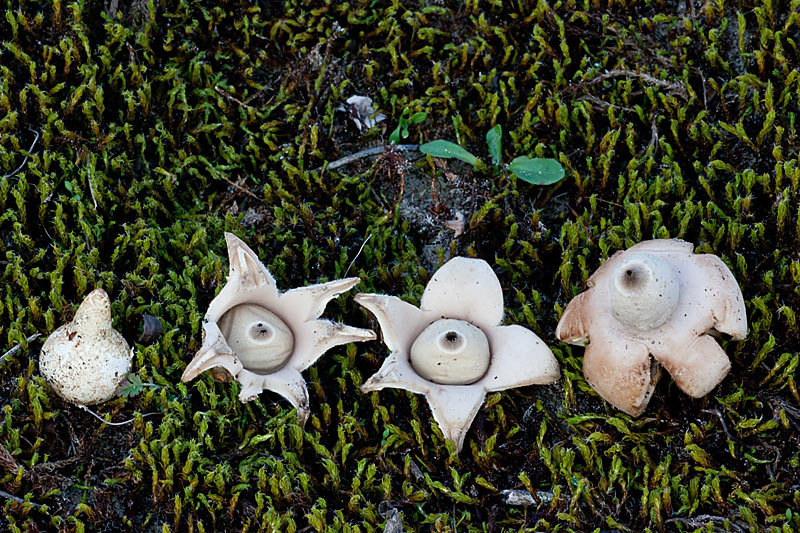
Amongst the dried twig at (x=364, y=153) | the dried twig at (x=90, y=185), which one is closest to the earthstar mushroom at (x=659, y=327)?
the dried twig at (x=364, y=153)

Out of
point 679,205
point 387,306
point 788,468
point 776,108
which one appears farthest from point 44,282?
point 776,108

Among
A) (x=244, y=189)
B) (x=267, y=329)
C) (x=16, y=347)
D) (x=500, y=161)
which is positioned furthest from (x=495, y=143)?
(x=16, y=347)

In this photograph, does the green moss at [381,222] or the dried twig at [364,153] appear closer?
the green moss at [381,222]

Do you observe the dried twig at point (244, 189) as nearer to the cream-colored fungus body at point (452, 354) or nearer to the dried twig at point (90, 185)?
the dried twig at point (90, 185)

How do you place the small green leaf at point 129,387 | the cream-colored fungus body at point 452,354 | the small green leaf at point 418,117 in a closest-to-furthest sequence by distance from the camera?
the cream-colored fungus body at point 452,354 → the small green leaf at point 129,387 → the small green leaf at point 418,117

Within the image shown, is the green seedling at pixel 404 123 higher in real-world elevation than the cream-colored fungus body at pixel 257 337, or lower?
higher

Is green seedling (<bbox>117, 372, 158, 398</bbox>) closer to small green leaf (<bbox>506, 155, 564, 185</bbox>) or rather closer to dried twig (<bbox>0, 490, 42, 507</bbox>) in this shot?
dried twig (<bbox>0, 490, 42, 507</bbox>)

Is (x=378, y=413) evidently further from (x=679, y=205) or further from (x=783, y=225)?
(x=783, y=225)

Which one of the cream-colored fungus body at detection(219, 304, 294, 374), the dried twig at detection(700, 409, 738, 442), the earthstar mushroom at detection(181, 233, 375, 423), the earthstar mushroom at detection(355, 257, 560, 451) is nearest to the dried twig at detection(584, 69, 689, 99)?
the earthstar mushroom at detection(355, 257, 560, 451)
